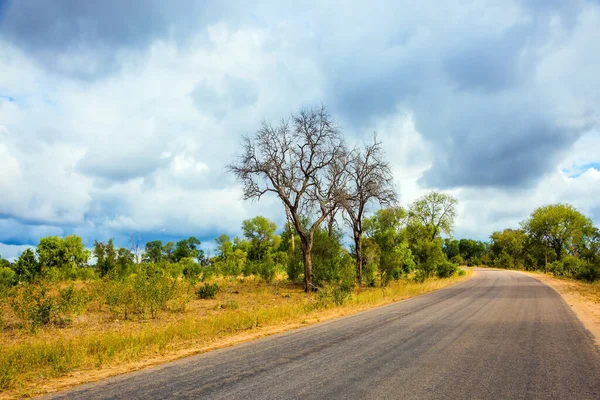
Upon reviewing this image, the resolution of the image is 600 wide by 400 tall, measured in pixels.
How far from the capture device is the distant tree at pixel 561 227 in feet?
225

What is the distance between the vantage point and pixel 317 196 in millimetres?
26328

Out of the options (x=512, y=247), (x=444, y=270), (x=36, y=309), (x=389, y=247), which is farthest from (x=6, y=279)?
(x=512, y=247)

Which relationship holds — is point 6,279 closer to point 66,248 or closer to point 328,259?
point 328,259

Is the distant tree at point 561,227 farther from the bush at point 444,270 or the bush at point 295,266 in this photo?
the bush at point 295,266

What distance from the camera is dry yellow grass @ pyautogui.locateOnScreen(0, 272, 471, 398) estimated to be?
22.9 feet

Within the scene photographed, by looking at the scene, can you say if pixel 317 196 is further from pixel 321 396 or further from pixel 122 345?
pixel 321 396

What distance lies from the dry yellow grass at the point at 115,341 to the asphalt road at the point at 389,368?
39.7 inches

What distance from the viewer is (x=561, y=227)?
2766 inches

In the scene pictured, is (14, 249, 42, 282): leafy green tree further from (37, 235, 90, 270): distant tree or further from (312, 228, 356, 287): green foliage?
(37, 235, 90, 270): distant tree

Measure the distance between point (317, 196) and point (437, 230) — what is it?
51.3m

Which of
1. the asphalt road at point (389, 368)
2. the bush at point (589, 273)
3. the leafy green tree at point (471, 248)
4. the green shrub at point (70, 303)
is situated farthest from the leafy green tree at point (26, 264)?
the leafy green tree at point (471, 248)

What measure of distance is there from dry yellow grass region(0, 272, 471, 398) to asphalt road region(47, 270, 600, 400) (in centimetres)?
101

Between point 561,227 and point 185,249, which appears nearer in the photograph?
point 561,227

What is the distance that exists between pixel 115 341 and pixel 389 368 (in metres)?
7.12
